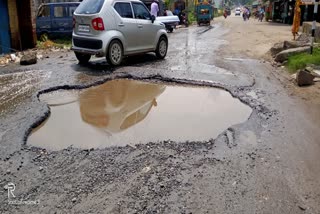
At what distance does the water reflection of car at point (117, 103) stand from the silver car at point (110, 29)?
1578mm

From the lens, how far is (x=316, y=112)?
5.98 meters

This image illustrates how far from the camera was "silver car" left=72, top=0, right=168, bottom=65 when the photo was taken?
8703 mm

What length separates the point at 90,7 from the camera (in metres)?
8.90

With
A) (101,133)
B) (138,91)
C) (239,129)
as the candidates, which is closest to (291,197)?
(239,129)

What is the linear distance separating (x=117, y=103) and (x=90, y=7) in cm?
373

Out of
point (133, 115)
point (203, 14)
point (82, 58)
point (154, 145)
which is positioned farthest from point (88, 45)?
point (203, 14)

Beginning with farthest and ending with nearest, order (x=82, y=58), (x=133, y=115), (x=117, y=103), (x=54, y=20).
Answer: (x=54, y=20), (x=82, y=58), (x=117, y=103), (x=133, y=115)

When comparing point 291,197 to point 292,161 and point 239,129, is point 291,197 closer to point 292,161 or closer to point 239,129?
point 292,161

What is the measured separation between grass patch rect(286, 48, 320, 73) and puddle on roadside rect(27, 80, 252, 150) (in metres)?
3.32

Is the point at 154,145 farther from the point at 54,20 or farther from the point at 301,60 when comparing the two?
the point at 54,20

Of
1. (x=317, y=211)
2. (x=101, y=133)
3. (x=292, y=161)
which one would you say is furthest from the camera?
(x=101, y=133)

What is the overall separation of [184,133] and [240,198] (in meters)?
1.80

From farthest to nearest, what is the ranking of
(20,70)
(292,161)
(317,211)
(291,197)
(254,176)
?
1. (20,70)
2. (292,161)
3. (254,176)
4. (291,197)
5. (317,211)

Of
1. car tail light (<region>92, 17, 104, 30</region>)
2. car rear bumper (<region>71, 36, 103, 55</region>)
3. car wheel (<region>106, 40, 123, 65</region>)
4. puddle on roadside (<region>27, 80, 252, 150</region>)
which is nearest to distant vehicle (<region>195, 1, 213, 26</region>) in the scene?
car wheel (<region>106, 40, 123, 65</region>)
